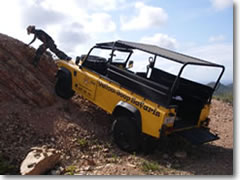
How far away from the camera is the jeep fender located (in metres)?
4.85

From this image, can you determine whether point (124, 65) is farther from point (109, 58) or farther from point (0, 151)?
point (0, 151)

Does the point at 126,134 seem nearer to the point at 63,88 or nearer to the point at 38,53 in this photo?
the point at 63,88

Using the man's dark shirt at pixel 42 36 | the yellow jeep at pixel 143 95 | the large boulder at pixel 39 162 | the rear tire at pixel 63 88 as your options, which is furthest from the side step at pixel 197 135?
the man's dark shirt at pixel 42 36

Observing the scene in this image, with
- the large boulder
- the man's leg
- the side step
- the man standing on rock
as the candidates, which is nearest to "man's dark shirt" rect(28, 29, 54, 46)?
the man standing on rock

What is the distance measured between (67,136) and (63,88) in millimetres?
1577

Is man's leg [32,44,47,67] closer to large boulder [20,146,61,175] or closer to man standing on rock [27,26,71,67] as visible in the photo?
man standing on rock [27,26,71,67]

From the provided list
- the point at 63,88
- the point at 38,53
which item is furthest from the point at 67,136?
the point at 38,53

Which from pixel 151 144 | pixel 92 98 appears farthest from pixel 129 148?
pixel 92 98

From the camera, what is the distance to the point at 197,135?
4.99m

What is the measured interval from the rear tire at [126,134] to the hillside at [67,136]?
0.53 ft

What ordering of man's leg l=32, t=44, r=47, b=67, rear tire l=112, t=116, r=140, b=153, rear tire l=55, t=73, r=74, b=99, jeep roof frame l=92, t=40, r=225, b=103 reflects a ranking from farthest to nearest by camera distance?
man's leg l=32, t=44, r=47, b=67
rear tire l=55, t=73, r=74, b=99
rear tire l=112, t=116, r=140, b=153
jeep roof frame l=92, t=40, r=225, b=103

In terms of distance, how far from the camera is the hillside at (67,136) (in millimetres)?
4504

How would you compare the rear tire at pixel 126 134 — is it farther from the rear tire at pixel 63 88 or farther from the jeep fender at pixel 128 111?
the rear tire at pixel 63 88

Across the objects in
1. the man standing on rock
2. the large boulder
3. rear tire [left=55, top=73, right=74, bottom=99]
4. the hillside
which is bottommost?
the large boulder
